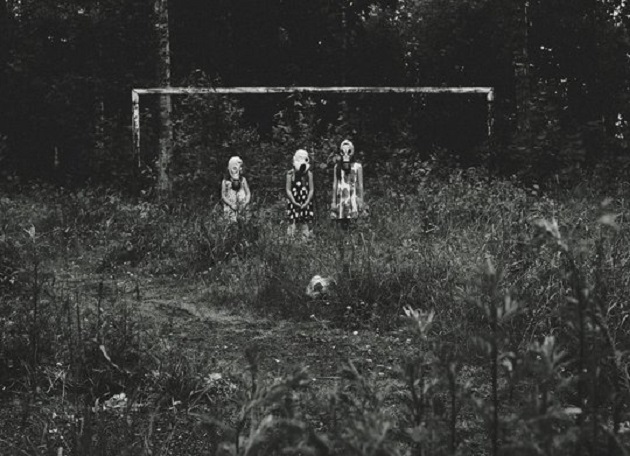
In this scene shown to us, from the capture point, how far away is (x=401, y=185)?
428 inches

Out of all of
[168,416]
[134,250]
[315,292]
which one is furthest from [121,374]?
[134,250]

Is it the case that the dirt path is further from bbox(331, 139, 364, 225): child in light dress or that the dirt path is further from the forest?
bbox(331, 139, 364, 225): child in light dress

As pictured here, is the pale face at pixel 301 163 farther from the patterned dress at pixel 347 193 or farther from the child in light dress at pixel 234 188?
the child in light dress at pixel 234 188

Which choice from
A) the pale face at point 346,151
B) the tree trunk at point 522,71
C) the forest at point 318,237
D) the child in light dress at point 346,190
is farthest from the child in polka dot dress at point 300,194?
the tree trunk at point 522,71

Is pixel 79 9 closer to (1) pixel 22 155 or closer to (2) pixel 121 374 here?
(1) pixel 22 155

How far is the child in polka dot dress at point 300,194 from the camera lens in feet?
27.6

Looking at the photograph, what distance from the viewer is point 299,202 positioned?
8469mm

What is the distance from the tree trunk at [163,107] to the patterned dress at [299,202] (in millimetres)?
3780

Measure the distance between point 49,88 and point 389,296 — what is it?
472 inches

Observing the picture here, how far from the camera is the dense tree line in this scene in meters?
13.5

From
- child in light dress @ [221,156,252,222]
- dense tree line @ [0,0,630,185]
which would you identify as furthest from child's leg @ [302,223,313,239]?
dense tree line @ [0,0,630,185]

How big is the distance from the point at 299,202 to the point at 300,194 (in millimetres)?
89

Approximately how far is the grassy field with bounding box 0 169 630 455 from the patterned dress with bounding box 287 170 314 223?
1.88 feet

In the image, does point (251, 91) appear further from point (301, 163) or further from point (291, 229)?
point (291, 229)
